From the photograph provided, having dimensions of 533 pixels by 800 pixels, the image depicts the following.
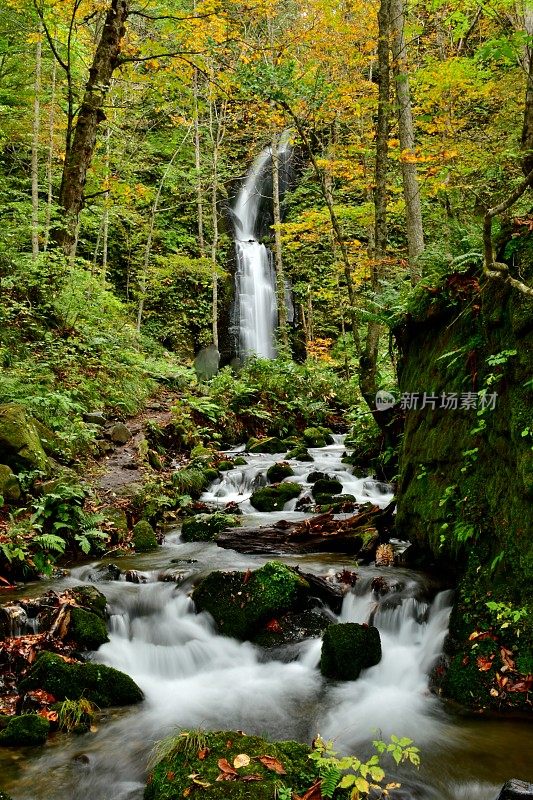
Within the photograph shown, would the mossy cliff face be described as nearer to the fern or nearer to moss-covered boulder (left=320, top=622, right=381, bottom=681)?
moss-covered boulder (left=320, top=622, right=381, bottom=681)

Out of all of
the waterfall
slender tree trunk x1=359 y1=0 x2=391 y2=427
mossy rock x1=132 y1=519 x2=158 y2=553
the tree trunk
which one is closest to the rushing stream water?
mossy rock x1=132 y1=519 x2=158 y2=553

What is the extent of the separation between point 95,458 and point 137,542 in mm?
2431

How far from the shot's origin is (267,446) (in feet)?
44.6

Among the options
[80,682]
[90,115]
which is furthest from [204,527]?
[90,115]

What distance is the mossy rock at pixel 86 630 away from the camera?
5.11m

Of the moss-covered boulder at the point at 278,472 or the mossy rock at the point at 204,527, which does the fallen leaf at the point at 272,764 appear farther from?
the moss-covered boulder at the point at 278,472

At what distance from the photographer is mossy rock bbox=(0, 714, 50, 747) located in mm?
3805

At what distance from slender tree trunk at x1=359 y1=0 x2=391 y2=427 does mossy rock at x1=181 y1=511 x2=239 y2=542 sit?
345 centimetres

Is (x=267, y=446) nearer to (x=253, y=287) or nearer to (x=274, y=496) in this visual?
(x=274, y=496)

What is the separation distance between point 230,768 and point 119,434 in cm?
810

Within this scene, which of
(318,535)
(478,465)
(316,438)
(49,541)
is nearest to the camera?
(478,465)

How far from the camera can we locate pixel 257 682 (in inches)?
202

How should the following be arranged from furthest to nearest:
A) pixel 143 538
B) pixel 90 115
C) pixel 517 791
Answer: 1. pixel 90 115
2. pixel 143 538
3. pixel 517 791

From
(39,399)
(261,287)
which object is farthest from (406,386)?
(261,287)
